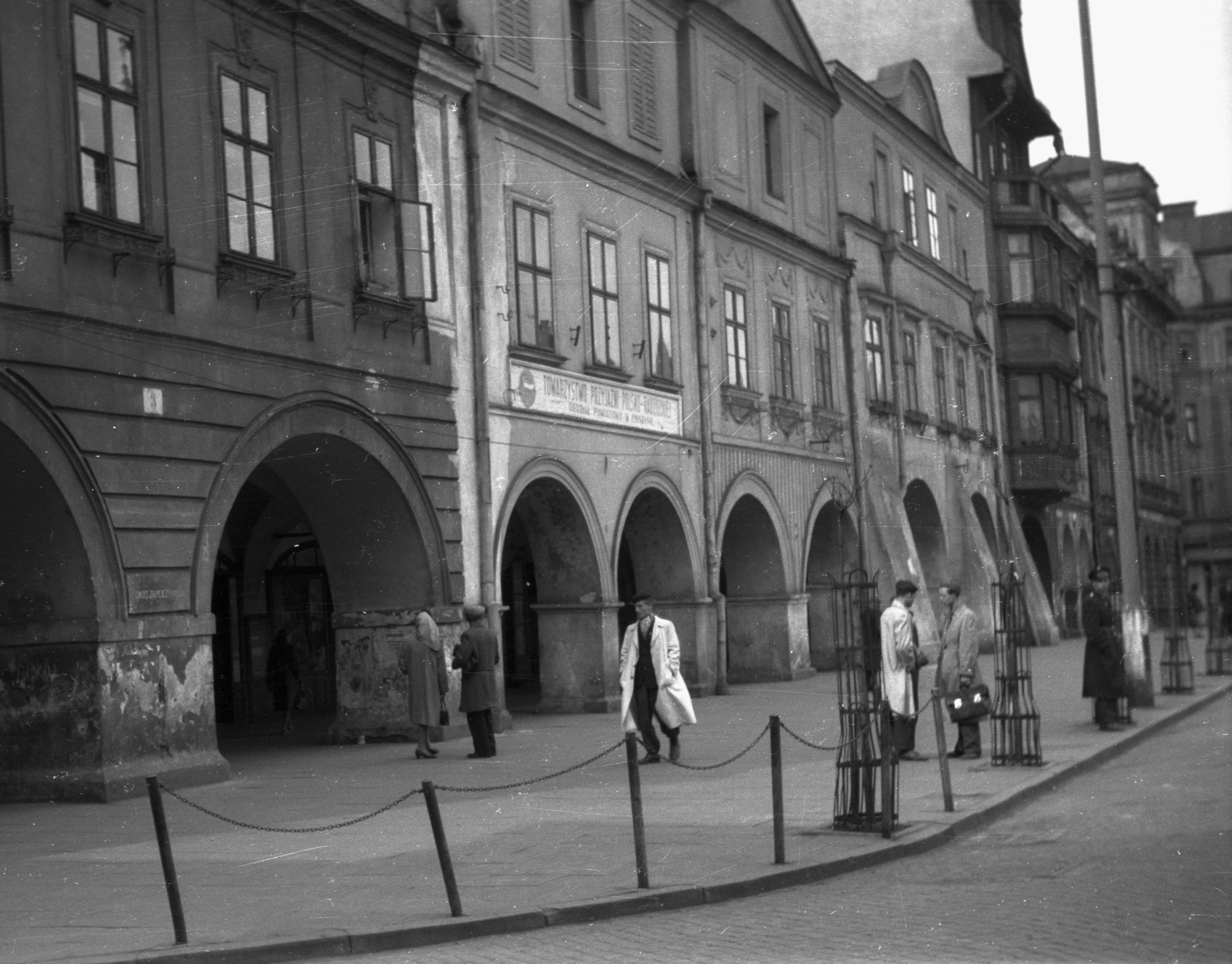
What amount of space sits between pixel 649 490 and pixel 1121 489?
25.4ft

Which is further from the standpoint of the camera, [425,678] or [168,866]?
Answer: [425,678]

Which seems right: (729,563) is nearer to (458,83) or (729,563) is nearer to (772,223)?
(772,223)

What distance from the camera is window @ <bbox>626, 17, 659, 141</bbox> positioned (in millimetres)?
27484

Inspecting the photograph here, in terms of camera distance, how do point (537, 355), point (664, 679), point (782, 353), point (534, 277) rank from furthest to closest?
point (782, 353) → point (534, 277) → point (537, 355) → point (664, 679)

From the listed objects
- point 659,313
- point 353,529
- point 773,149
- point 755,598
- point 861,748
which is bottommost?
point 861,748

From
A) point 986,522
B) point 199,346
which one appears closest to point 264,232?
point 199,346

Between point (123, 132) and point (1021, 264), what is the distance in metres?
36.9

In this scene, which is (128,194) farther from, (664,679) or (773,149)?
(773,149)

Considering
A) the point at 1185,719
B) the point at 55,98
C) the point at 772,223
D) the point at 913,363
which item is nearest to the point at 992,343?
the point at 913,363

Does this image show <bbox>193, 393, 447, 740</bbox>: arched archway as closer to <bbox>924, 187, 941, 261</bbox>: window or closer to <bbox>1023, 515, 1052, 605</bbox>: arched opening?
<bbox>924, 187, 941, 261</bbox>: window

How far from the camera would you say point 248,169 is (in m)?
18.4

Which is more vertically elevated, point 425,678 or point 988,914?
point 425,678

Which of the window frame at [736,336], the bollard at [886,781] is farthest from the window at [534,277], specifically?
the bollard at [886,781]

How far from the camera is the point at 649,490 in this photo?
27312 millimetres
